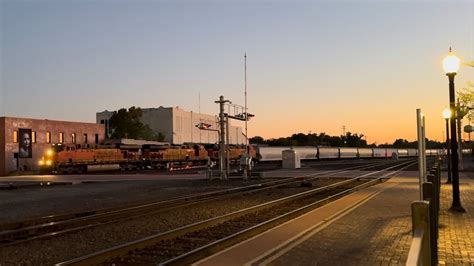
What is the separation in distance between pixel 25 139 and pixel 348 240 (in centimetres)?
6421

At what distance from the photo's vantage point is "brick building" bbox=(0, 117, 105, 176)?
6506cm

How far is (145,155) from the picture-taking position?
63.4 meters

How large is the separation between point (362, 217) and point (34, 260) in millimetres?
8565

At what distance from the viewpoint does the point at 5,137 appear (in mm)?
65062

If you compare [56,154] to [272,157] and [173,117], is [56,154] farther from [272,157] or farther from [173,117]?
[173,117]

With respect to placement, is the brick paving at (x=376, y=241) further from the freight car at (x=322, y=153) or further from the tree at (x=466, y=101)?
the freight car at (x=322, y=153)

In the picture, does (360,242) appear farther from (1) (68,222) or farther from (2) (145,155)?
(2) (145,155)

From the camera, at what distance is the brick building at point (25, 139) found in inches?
2562

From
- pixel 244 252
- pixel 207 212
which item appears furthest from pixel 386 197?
pixel 244 252

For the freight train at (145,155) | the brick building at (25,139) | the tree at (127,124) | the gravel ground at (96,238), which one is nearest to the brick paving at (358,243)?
the gravel ground at (96,238)

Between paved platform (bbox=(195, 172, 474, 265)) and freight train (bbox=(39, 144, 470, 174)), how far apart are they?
26.4 meters

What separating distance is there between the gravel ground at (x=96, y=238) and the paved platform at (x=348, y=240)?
9.62ft

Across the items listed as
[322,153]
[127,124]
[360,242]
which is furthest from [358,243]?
[127,124]

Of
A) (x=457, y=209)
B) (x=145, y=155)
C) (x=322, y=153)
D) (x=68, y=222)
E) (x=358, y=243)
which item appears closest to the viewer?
(x=358, y=243)
